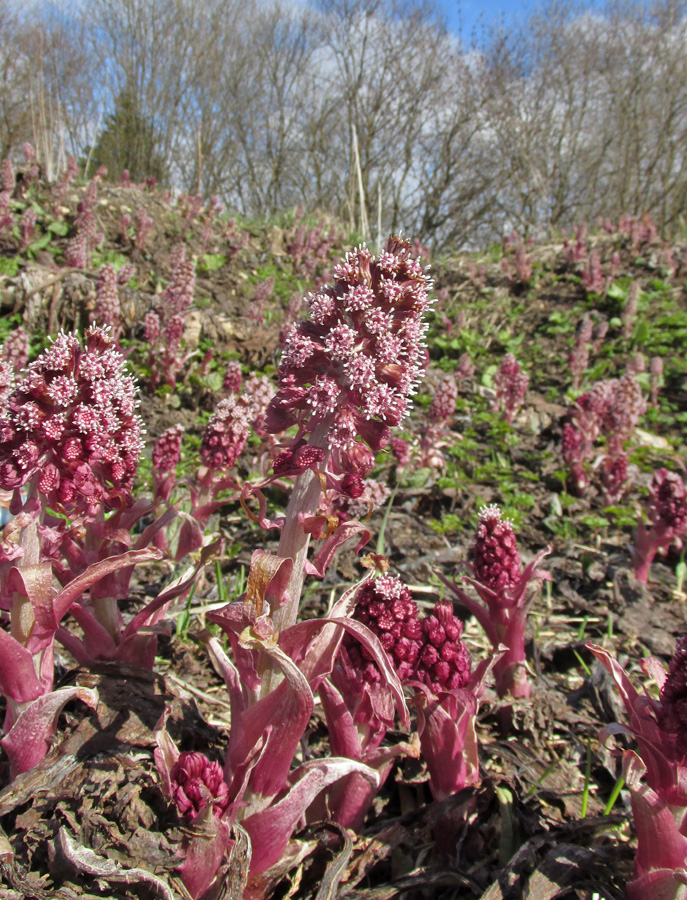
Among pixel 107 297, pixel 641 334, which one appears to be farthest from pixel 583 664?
pixel 641 334

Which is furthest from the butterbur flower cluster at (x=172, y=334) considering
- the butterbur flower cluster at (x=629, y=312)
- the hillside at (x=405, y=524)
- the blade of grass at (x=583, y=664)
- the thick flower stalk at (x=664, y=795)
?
the butterbur flower cluster at (x=629, y=312)

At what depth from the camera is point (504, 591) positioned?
2496 mm

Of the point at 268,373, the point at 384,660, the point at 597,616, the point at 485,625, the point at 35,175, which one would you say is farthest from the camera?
the point at 35,175

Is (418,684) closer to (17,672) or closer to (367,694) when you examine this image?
(367,694)

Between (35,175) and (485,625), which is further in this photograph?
(35,175)

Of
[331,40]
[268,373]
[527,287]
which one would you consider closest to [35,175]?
[268,373]

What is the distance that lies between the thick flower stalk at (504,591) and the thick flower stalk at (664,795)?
852 millimetres

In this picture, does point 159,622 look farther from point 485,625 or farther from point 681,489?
point 681,489

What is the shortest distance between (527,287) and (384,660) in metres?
9.84

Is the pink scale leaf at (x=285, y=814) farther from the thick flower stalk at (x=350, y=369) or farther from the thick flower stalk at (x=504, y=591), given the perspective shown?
the thick flower stalk at (x=504, y=591)

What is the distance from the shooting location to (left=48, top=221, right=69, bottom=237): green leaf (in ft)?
25.3

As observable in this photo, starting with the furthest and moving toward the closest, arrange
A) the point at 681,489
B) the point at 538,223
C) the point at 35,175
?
the point at 538,223, the point at 35,175, the point at 681,489

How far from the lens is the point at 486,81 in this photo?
19141 mm

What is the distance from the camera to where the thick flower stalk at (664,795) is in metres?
1.51
